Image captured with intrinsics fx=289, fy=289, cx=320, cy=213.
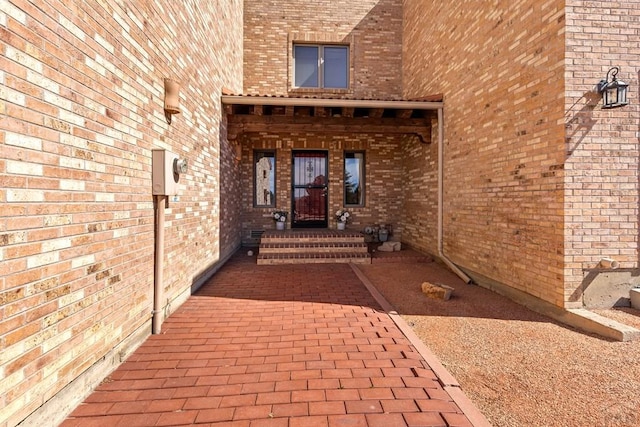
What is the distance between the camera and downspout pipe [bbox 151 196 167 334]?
9.76 feet

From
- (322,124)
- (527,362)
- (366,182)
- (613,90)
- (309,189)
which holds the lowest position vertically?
(527,362)

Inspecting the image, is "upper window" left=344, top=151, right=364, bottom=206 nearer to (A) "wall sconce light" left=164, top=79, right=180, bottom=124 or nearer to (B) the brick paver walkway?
(B) the brick paver walkway

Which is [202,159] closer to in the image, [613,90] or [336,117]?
[336,117]

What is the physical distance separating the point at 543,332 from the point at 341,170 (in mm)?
6065

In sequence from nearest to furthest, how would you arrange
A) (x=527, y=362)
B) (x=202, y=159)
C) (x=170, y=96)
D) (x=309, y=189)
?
(x=527, y=362)
(x=170, y=96)
(x=202, y=159)
(x=309, y=189)

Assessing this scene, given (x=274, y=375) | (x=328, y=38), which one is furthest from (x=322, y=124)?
(x=274, y=375)

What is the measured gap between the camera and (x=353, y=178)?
28.0 feet

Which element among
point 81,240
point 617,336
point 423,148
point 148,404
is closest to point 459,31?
point 423,148

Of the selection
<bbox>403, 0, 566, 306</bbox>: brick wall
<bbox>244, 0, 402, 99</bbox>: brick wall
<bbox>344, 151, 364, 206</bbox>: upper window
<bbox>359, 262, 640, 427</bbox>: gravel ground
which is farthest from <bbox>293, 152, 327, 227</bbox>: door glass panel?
<bbox>359, 262, 640, 427</bbox>: gravel ground

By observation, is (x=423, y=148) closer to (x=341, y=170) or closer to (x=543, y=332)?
(x=341, y=170)

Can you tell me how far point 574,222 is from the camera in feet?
11.0

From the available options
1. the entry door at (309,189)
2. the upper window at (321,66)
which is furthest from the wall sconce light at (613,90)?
the upper window at (321,66)

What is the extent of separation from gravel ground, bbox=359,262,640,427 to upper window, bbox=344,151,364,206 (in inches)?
184

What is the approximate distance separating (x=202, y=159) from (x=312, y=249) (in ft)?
9.98
